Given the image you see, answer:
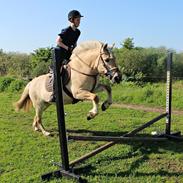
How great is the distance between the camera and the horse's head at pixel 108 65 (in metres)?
5.66

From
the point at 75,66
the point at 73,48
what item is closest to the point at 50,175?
the point at 75,66

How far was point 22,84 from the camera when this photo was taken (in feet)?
53.9

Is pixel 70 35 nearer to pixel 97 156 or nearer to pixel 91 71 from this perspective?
pixel 91 71

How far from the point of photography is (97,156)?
19.5 feet

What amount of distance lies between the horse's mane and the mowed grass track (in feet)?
5.82

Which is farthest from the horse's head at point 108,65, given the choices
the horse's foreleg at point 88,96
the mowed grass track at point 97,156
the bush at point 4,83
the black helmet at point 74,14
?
the bush at point 4,83

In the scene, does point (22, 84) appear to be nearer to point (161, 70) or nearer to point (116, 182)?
point (161, 70)

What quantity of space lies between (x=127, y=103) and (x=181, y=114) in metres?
2.67

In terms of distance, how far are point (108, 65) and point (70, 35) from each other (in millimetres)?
1312

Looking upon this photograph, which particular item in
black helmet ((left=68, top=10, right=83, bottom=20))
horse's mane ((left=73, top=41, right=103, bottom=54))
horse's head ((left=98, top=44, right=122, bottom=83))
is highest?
black helmet ((left=68, top=10, right=83, bottom=20))

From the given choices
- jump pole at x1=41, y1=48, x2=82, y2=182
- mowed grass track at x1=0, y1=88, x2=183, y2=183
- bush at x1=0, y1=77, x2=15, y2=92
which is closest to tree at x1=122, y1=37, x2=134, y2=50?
bush at x1=0, y1=77, x2=15, y2=92

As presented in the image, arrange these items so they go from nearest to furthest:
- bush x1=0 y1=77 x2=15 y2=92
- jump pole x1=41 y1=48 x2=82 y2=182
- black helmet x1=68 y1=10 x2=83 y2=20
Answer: jump pole x1=41 y1=48 x2=82 y2=182, black helmet x1=68 y1=10 x2=83 y2=20, bush x1=0 y1=77 x2=15 y2=92

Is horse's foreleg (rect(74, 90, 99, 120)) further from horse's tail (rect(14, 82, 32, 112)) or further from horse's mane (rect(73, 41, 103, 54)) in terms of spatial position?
horse's tail (rect(14, 82, 32, 112))

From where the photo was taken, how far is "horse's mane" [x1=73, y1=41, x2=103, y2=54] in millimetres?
6272
